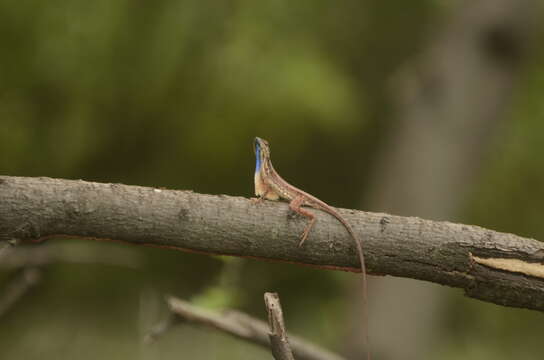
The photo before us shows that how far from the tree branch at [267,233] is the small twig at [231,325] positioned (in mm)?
1327

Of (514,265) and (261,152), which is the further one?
(261,152)

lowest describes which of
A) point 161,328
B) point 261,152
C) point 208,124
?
point 161,328

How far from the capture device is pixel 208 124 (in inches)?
341

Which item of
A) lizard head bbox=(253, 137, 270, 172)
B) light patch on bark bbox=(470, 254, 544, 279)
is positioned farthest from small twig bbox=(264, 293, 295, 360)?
lizard head bbox=(253, 137, 270, 172)

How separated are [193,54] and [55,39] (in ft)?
5.32

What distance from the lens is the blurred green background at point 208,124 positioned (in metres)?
7.65

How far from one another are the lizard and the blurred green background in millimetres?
2655

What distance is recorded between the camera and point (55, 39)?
740 cm

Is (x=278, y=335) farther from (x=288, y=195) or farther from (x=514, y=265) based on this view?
(x=288, y=195)

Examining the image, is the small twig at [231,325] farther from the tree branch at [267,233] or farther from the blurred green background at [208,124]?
the blurred green background at [208,124]

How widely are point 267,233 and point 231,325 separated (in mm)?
1673

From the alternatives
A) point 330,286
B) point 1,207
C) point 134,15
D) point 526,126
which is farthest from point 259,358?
point 1,207

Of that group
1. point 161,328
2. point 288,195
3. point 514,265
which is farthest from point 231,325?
point 514,265

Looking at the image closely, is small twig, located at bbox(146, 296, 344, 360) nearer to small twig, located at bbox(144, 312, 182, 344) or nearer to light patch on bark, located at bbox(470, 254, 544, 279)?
small twig, located at bbox(144, 312, 182, 344)
